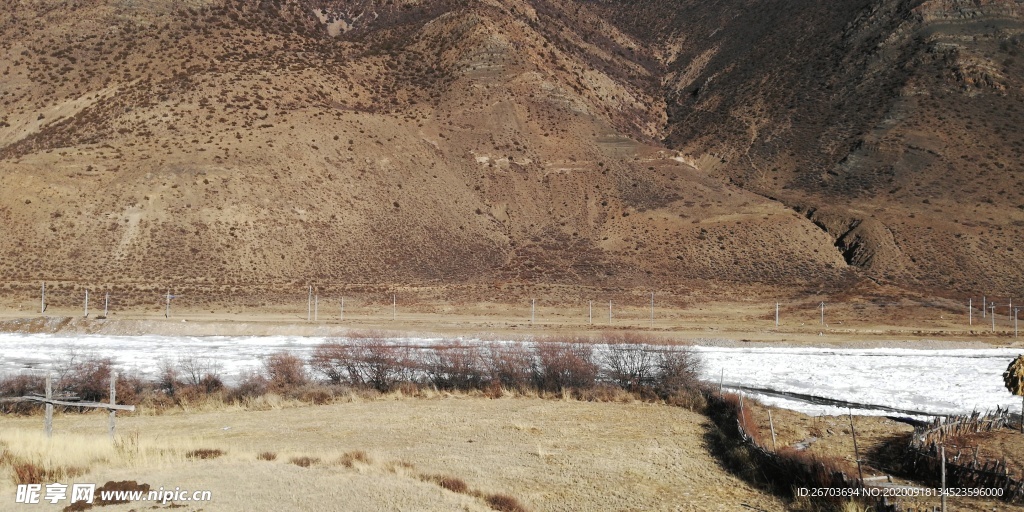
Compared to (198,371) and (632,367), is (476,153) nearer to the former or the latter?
(632,367)

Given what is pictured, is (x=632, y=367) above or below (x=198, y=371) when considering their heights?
above

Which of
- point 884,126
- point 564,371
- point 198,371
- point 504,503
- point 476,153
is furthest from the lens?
point 884,126

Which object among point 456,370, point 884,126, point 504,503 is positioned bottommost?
point 504,503

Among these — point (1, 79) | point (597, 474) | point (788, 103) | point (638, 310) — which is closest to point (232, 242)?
point (638, 310)

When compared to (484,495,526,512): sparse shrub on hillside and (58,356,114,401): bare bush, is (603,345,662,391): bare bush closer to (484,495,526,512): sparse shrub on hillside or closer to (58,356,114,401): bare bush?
(484,495,526,512): sparse shrub on hillside

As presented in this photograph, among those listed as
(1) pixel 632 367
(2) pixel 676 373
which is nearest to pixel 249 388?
(1) pixel 632 367

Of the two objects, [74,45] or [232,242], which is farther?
[74,45]

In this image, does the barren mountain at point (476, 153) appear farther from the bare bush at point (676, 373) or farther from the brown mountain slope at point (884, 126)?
the bare bush at point (676, 373)

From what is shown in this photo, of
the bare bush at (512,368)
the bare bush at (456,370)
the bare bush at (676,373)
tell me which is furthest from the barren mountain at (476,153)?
the bare bush at (676,373)

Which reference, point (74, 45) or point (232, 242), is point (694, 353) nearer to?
point (232, 242)
